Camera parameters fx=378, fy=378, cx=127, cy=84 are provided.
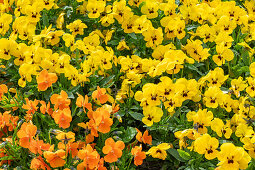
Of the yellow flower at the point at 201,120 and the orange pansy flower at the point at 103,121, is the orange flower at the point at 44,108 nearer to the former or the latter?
the orange pansy flower at the point at 103,121

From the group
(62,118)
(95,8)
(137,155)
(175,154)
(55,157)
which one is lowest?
(175,154)

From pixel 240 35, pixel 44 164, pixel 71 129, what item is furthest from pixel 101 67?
pixel 240 35

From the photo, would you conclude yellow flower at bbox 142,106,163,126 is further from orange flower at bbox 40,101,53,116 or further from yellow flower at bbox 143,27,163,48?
yellow flower at bbox 143,27,163,48

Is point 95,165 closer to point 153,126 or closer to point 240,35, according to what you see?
point 153,126

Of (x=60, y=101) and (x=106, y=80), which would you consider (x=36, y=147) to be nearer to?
(x=60, y=101)

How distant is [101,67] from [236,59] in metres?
1.19

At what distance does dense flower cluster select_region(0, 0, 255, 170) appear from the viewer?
2.43 meters

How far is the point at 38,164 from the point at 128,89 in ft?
3.14

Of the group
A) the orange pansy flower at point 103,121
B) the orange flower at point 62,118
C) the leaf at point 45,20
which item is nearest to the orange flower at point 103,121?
the orange pansy flower at point 103,121

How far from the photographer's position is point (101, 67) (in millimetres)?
3051

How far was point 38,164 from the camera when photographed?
2289mm

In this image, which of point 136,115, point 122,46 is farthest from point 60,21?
point 136,115

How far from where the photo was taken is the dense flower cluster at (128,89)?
243 centimetres

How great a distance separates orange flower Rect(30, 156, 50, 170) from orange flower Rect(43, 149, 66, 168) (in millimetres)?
95
